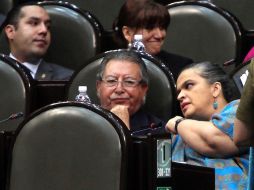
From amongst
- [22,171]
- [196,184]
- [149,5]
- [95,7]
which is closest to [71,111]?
[22,171]

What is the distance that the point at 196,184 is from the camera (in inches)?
67.4

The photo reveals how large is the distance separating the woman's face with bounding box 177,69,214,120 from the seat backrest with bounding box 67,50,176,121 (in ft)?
0.19

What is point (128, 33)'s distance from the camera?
247 centimetres

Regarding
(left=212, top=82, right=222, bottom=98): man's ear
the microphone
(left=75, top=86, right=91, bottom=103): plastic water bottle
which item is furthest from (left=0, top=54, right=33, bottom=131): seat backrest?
(left=212, top=82, right=222, bottom=98): man's ear

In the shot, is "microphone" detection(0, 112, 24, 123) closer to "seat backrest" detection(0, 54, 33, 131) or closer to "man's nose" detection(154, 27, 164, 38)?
"seat backrest" detection(0, 54, 33, 131)

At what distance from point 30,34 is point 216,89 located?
850 mm

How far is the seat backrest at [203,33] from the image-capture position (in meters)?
A: 2.46

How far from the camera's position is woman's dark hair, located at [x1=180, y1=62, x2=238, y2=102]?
6.45 ft

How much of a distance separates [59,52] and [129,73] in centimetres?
64

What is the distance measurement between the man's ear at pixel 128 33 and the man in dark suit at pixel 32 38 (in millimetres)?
205

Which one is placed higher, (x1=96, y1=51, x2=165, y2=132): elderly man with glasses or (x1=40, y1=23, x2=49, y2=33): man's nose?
(x1=40, y1=23, x2=49, y2=33): man's nose

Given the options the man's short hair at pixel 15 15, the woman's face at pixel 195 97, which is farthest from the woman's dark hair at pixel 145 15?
the woman's face at pixel 195 97

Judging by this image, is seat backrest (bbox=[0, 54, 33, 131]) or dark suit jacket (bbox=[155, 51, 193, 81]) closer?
seat backrest (bbox=[0, 54, 33, 131])

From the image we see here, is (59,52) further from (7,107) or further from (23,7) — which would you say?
(7,107)
